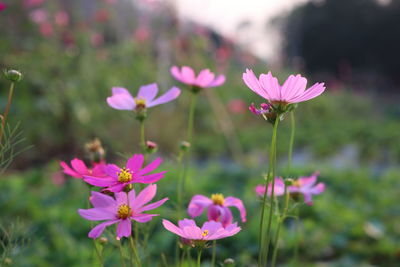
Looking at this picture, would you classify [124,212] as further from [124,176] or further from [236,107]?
[236,107]

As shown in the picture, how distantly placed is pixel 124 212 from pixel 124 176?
4 centimetres

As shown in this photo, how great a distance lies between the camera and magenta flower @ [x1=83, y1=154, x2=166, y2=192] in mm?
512

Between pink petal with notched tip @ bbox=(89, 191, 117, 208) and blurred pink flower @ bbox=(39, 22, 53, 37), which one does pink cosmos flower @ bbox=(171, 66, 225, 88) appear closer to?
pink petal with notched tip @ bbox=(89, 191, 117, 208)

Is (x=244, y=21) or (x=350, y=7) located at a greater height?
(x=350, y=7)

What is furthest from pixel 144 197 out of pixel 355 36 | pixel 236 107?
pixel 355 36

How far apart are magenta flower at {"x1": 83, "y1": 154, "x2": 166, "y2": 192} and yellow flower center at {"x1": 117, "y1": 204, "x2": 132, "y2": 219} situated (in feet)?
0.10

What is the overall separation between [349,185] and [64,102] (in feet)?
8.24

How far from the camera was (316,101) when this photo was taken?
8773 millimetres

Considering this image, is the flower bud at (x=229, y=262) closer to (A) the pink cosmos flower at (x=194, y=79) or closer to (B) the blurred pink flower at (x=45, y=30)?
(A) the pink cosmos flower at (x=194, y=79)

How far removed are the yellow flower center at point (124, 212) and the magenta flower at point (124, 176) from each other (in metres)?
0.03

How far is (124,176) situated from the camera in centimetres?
54

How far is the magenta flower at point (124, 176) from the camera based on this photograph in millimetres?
512

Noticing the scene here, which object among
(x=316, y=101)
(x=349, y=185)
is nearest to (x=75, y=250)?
(x=349, y=185)

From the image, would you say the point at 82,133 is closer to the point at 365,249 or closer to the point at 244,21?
the point at 365,249
